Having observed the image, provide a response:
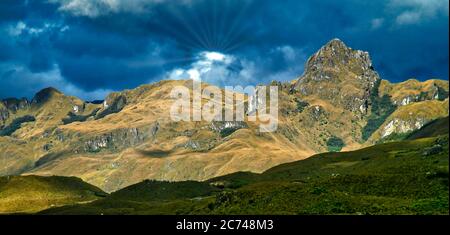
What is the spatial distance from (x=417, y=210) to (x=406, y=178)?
23.3 meters

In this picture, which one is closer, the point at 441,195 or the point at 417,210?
the point at 417,210
